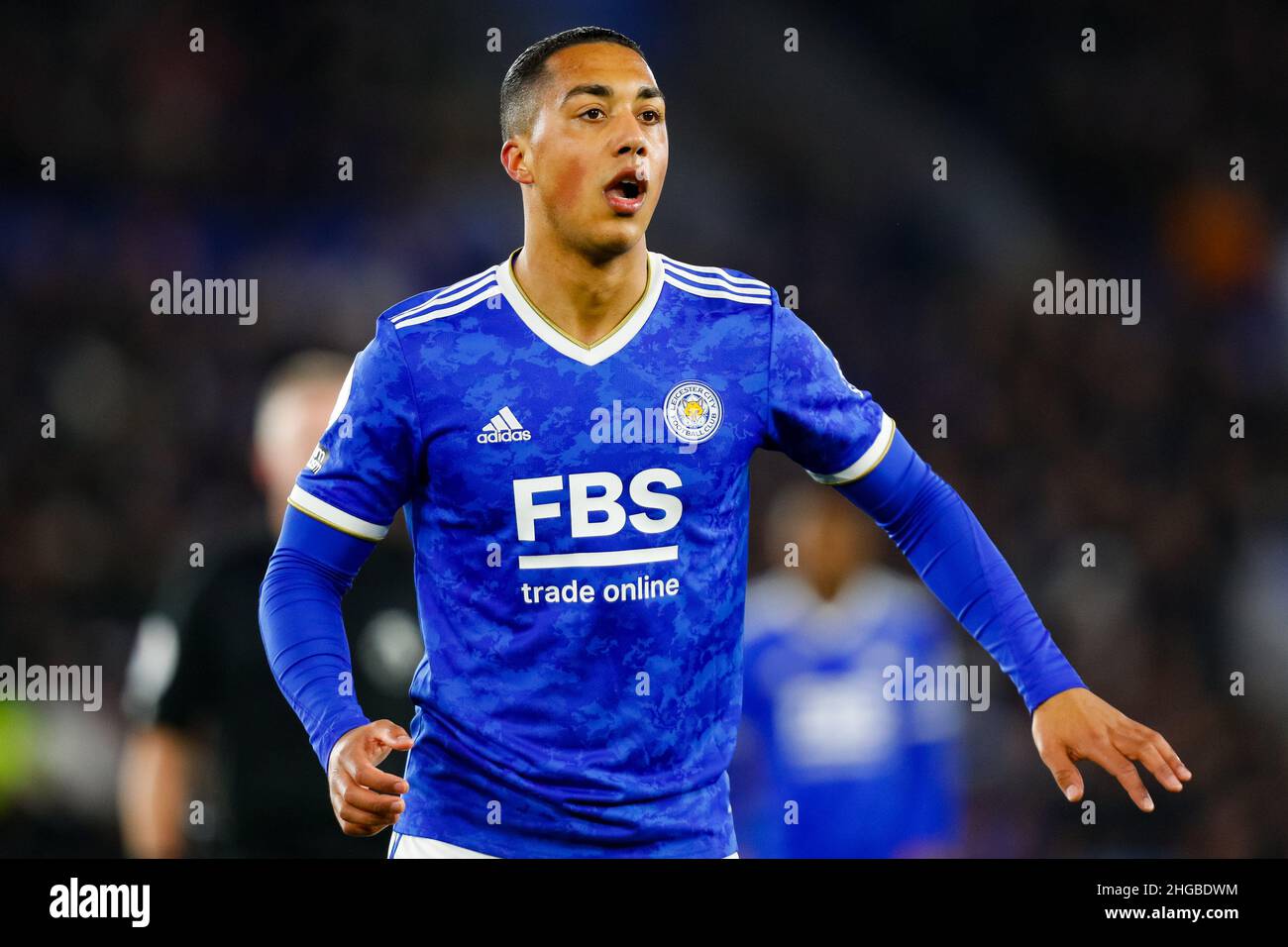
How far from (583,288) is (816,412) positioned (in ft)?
1.92

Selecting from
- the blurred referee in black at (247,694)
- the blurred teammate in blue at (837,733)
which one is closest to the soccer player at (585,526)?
the blurred referee in black at (247,694)

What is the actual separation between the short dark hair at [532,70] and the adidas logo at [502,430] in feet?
2.31

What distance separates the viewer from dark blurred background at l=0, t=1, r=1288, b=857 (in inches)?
300

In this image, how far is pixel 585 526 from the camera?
322cm

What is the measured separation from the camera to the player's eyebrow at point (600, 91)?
335 cm

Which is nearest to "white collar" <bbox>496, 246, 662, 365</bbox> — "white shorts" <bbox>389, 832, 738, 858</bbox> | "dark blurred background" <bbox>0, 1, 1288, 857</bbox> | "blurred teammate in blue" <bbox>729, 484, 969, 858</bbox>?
"white shorts" <bbox>389, 832, 738, 858</bbox>

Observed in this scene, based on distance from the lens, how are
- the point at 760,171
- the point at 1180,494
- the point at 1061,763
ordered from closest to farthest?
the point at 1061,763, the point at 1180,494, the point at 760,171

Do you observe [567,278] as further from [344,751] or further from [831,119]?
[831,119]

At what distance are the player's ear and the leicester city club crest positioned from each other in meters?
0.62

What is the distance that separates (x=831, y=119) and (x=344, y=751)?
23.0 ft

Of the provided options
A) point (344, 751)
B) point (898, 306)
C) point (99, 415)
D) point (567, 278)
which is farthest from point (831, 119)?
A: point (344, 751)

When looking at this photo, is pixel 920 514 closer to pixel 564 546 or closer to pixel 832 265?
pixel 564 546

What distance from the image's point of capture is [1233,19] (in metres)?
9.37

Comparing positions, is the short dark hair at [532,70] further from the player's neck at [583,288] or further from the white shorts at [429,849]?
the white shorts at [429,849]
